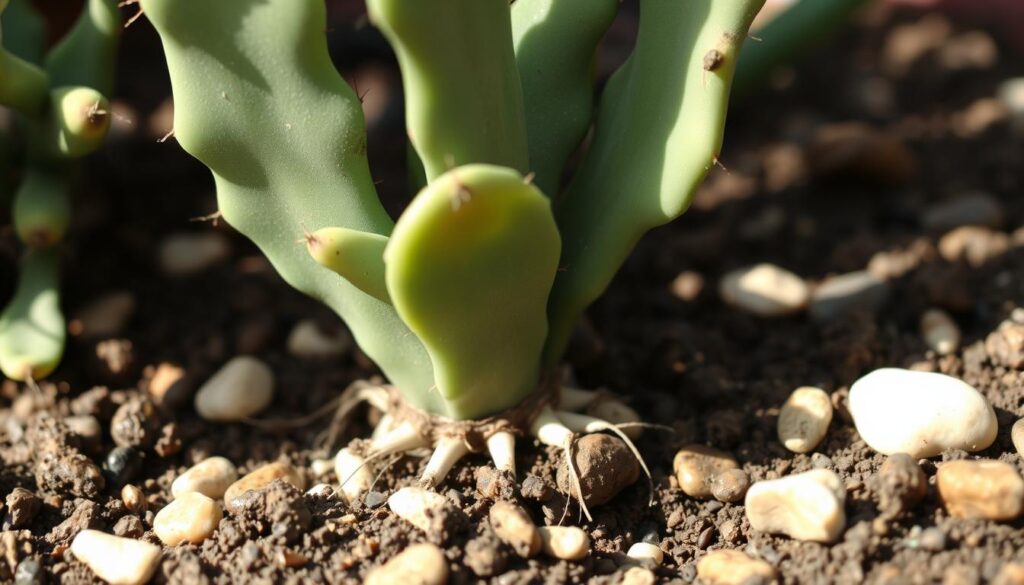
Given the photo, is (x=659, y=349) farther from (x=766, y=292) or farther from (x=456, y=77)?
(x=456, y=77)

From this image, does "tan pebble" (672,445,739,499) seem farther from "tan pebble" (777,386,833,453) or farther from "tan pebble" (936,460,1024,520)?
"tan pebble" (936,460,1024,520)

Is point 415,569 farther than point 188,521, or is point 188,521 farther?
point 188,521

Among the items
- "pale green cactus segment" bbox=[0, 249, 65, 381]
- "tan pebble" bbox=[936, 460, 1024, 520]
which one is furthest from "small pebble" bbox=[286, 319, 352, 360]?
"tan pebble" bbox=[936, 460, 1024, 520]

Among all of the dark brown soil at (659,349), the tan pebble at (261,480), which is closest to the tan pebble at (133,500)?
the dark brown soil at (659,349)

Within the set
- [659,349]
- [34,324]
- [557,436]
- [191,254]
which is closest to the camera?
[557,436]

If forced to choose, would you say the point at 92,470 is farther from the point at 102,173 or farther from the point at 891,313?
the point at 891,313

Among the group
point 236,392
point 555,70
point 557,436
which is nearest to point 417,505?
point 557,436
